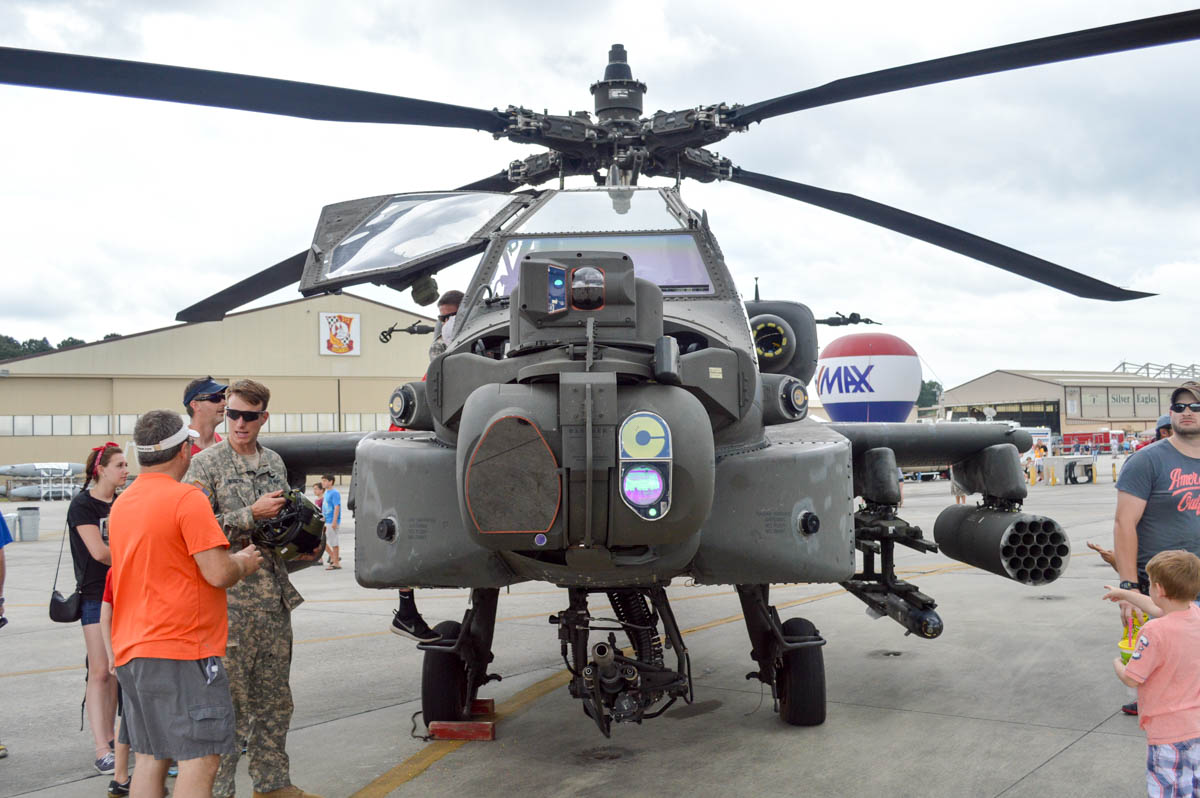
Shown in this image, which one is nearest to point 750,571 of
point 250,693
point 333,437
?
point 250,693

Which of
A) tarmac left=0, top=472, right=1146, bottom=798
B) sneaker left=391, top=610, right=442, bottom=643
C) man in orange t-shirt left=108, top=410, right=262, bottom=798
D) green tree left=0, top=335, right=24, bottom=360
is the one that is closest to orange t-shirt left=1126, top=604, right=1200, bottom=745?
tarmac left=0, top=472, right=1146, bottom=798

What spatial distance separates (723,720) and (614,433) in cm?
306

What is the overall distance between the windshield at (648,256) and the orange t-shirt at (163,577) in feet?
6.65

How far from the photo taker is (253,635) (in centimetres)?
434

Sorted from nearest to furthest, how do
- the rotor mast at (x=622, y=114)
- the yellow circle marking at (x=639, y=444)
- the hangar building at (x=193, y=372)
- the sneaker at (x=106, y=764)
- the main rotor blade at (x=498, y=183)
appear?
the yellow circle marking at (x=639, y=444)
the sneaker at (x=106, y=764)
the rotor mast at (x=622, y=114)
the main rotor blade at (x=498, y=183)
the hangar building at (x=193, y=372)

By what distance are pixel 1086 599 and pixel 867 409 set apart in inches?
428

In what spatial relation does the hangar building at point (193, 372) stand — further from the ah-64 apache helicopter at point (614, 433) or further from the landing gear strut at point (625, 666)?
the landing gear strut at point (625, 666)

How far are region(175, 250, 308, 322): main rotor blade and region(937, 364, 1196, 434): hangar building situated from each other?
5539 centimetres

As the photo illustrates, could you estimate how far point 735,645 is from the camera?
7.88m

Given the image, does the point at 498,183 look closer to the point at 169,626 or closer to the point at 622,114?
the point at 622,114

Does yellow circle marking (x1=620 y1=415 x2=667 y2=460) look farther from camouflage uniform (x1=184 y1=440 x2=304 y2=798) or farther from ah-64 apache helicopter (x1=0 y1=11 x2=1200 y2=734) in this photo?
camouflage uniform (x1=184 y1=440 x2=304 y2=798)

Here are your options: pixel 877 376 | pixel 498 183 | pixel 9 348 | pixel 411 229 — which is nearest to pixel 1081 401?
pixel 877 376

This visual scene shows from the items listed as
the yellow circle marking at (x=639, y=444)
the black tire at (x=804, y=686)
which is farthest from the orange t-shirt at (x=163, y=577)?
the black tire at (x=804, y=686)

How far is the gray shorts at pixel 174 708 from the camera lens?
3.44m
